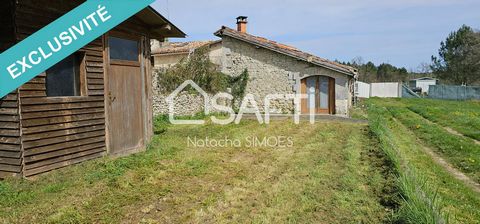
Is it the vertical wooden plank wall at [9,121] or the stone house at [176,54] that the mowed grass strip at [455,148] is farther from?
the stone house at [176,54]

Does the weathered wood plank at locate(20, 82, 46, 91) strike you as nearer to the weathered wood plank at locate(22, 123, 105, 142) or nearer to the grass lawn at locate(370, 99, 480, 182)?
the weathered wood plank at locate(22, 123, 105, 142)

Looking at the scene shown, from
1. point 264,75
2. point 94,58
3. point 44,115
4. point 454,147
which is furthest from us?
point 264,75

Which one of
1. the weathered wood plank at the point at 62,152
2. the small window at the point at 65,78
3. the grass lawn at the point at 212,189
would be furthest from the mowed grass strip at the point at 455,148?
the small window at the point at 65,78

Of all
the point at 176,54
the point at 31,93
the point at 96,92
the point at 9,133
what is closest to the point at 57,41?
the point at 31,93

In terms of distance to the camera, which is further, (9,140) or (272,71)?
(272,71)

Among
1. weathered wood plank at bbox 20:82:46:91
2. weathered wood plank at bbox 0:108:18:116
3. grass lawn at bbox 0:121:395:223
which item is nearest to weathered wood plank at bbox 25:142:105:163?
grass lawn at bbox 0:121:395:223

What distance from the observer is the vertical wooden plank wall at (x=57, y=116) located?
5496 millimetres

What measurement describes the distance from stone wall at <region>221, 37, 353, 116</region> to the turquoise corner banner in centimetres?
1100

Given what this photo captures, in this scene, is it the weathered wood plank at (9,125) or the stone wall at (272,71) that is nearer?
the weathered wood plank at (9,125)

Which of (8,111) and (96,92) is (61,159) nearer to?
(8,111)

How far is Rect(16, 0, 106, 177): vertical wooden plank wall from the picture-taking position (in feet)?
18.0

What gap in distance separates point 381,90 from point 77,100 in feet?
125

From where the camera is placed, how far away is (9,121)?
17.9 ft

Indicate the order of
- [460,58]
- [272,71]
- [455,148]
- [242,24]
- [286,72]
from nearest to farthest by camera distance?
[455,148] < [286,72] < [272,71] < [242,24] < [460,58]
